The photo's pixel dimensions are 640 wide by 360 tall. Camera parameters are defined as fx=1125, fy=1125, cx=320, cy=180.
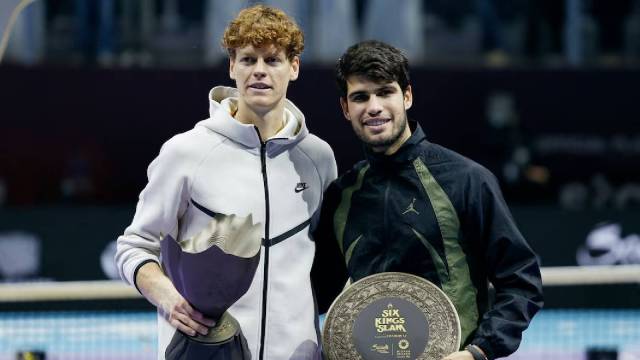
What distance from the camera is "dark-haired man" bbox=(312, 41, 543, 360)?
2.98 meters

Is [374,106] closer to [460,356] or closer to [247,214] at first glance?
[247,214]

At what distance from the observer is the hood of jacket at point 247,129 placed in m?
3.08

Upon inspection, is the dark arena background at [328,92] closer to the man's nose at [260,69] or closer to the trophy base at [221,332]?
the man's nose at [260,69]

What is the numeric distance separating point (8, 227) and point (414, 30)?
437 centimetres

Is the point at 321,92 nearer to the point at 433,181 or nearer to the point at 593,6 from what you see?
the point at 593,6

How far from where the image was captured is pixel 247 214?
3.00 metres

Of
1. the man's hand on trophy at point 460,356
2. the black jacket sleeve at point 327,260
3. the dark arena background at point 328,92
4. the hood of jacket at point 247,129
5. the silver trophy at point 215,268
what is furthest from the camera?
the dark arena background at point 328,92

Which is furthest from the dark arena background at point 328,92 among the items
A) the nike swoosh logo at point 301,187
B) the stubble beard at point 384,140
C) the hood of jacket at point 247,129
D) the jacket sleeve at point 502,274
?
the jacket sleeve at point 502,274

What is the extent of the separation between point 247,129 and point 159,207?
318mm

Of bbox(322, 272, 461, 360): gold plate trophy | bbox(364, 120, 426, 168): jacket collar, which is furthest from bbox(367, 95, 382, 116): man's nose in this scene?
bbox(322, 272, 461, 360): gold plate trophy

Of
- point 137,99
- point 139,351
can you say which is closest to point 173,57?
point 137,99

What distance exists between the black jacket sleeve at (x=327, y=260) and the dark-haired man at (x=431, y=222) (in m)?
0.12

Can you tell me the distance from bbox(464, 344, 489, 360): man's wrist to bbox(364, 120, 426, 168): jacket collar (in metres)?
0.53

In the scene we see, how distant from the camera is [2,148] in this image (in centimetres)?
991
